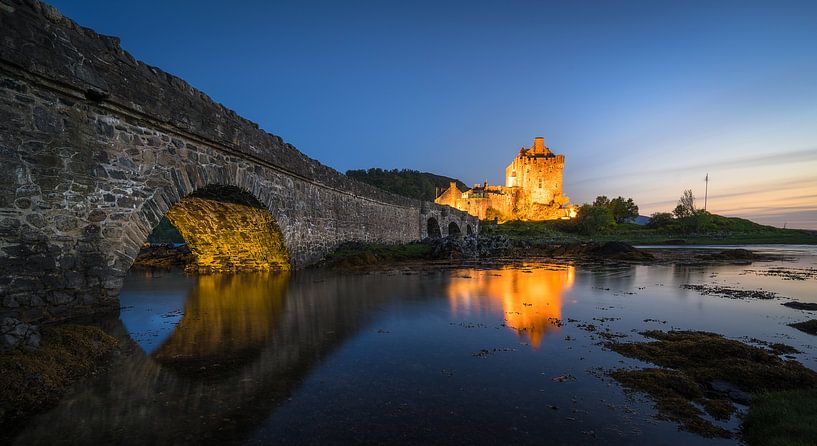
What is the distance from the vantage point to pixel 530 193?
314ft

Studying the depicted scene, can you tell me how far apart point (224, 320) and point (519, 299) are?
6.30 m

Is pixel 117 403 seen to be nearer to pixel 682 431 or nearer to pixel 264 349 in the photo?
pixel 264 349

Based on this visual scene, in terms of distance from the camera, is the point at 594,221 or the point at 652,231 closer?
the point at 594,221

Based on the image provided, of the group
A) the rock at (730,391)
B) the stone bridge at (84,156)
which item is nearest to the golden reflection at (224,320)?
the stone bridge at (84,156)

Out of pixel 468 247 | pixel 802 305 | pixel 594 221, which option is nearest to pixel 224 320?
pixel 802 305

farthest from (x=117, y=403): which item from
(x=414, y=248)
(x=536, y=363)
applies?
(x=414, y=248)

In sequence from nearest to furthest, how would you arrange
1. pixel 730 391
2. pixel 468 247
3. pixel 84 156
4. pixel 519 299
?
pixel 730 391, pixel 84 156, pixel 519 299, pixel 468 247

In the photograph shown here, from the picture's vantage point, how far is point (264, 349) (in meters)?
4.95

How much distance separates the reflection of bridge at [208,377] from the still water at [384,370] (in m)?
0.02

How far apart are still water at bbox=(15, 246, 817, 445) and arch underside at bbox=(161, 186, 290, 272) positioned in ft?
14.5

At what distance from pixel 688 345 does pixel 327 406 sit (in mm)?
4629

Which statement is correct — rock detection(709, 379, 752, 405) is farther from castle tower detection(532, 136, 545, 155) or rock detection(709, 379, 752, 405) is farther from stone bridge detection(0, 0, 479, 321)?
castle tower detection(532, 136, 545, 155)

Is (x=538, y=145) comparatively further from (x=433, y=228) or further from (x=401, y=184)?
(x=433, y=228)

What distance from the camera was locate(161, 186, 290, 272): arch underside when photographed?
41.4ft
